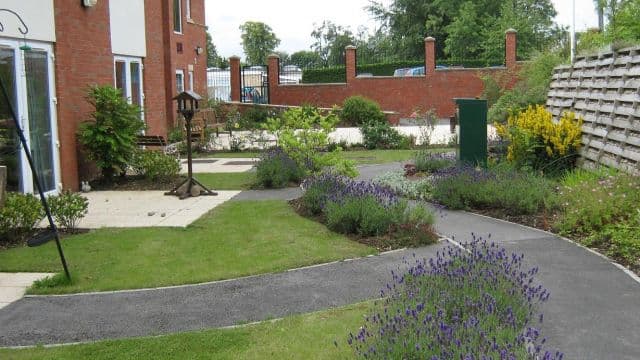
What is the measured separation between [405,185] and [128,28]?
7690 millimetres

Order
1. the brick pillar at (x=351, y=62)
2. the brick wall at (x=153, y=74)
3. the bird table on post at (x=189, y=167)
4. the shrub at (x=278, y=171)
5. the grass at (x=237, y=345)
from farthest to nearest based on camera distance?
1. the brick pillar at (x=351, y=62)
2. the brick wall at (x=153, y=74)
3. the shrub at (x=278, y=171)
4. the bird table on post at (x=189, y=167)
5. the grass at (x=237, y=345)

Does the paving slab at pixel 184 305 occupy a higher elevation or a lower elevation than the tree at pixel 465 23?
lower

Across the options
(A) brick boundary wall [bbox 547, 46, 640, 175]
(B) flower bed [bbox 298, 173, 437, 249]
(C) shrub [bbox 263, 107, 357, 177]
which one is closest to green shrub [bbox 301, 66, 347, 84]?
(A) brick boundary wall [bbox 547, 46, 640, 175]

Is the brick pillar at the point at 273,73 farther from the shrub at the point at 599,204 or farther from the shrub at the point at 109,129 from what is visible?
the shrub at the point at 599,204

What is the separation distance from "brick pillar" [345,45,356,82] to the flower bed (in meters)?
27.8

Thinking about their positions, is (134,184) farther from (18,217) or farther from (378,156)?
(378,156)

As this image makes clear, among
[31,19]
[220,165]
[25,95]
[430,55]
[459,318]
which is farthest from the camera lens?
[430,55]

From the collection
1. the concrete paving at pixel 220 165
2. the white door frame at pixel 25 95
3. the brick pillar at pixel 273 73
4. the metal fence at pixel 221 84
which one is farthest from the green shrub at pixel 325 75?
the white door frame at pixel 25 95

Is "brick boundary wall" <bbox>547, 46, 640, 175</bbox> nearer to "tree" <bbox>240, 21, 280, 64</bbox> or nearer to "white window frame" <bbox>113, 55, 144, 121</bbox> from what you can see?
"white window frame" <bbox>113, 55, 144, 121</bbox>

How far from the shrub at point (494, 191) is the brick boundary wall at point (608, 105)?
1.07 meters

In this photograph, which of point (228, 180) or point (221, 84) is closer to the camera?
point (228, 180)

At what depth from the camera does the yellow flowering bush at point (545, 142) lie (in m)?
12.6

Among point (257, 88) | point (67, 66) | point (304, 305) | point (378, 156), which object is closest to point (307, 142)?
point (67, 66)

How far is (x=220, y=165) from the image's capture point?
18.4 meters
